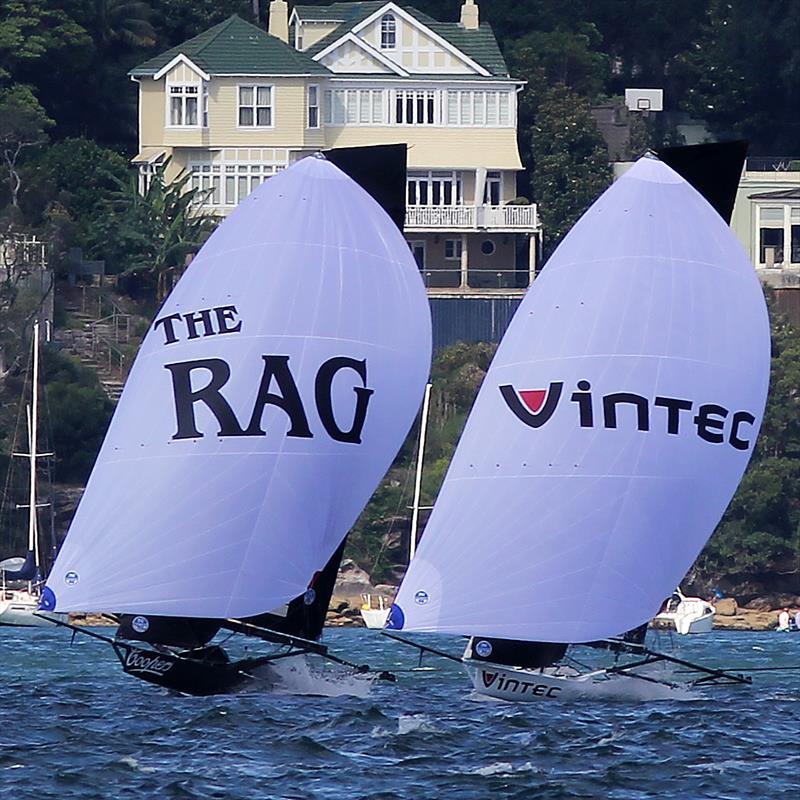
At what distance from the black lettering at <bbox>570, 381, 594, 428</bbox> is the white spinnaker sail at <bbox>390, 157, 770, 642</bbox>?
1 cm

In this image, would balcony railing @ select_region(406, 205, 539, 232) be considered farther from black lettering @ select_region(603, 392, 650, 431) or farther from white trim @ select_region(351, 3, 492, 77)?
black lettering @ select_region(603, 392, 650, 431)

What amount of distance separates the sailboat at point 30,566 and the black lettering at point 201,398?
2188cm

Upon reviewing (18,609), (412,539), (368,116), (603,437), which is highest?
(368,116)

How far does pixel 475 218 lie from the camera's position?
62.7 metres

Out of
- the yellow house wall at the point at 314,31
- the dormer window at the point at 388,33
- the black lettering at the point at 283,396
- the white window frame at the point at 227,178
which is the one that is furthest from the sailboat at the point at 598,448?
the yellow house wall at the point at 314,31

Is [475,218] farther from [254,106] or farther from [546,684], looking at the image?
[546,684]

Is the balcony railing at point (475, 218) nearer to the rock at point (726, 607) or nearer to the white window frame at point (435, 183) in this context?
the white window frame at point (435, 183)

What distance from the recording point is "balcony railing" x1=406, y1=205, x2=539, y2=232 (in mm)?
62406

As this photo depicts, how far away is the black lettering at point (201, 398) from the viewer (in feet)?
88.7

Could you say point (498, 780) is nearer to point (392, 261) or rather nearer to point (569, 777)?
point (569, 777)

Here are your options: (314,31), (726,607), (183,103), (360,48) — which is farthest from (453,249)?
(726,607)

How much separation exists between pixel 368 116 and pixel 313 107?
4.32 ft

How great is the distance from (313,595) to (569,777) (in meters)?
5.01

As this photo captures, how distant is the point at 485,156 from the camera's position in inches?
2544
